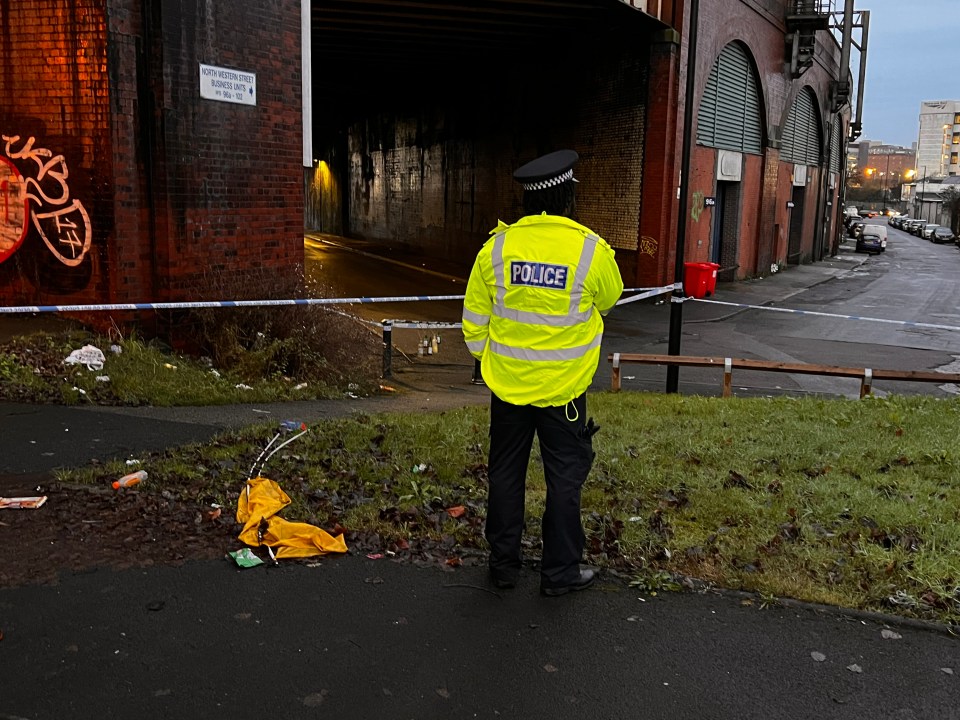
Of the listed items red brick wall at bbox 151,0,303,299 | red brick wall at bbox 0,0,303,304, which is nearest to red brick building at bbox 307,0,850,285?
red brick wall at bbox 151,0,303,299

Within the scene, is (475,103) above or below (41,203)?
above

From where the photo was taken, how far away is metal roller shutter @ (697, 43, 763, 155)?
911 inches

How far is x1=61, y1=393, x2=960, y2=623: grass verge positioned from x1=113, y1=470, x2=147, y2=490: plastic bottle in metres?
0.09

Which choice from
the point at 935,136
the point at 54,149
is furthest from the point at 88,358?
the point at 935,136

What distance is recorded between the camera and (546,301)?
4.04 meters

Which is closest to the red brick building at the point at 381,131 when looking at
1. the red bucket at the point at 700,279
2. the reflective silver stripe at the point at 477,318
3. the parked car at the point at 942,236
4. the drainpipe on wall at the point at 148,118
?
the drainpipe on wall at the point at 148,118

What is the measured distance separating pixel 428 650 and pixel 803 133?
34.5 m

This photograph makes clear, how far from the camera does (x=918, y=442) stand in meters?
6.88

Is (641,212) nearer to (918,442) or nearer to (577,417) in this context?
(918,442)

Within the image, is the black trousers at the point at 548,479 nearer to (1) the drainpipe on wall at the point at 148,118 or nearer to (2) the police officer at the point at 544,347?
(2) the police officer at the point at 544,347

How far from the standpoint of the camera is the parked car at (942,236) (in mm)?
61406

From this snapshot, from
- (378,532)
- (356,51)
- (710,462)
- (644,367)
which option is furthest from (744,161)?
(378,532)

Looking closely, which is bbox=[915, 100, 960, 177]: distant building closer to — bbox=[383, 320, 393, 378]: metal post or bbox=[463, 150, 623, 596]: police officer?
bbox=[383, 320, 393, 378]: metal post

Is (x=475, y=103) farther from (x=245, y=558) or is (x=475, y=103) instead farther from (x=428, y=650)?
(x=428, y=650)
